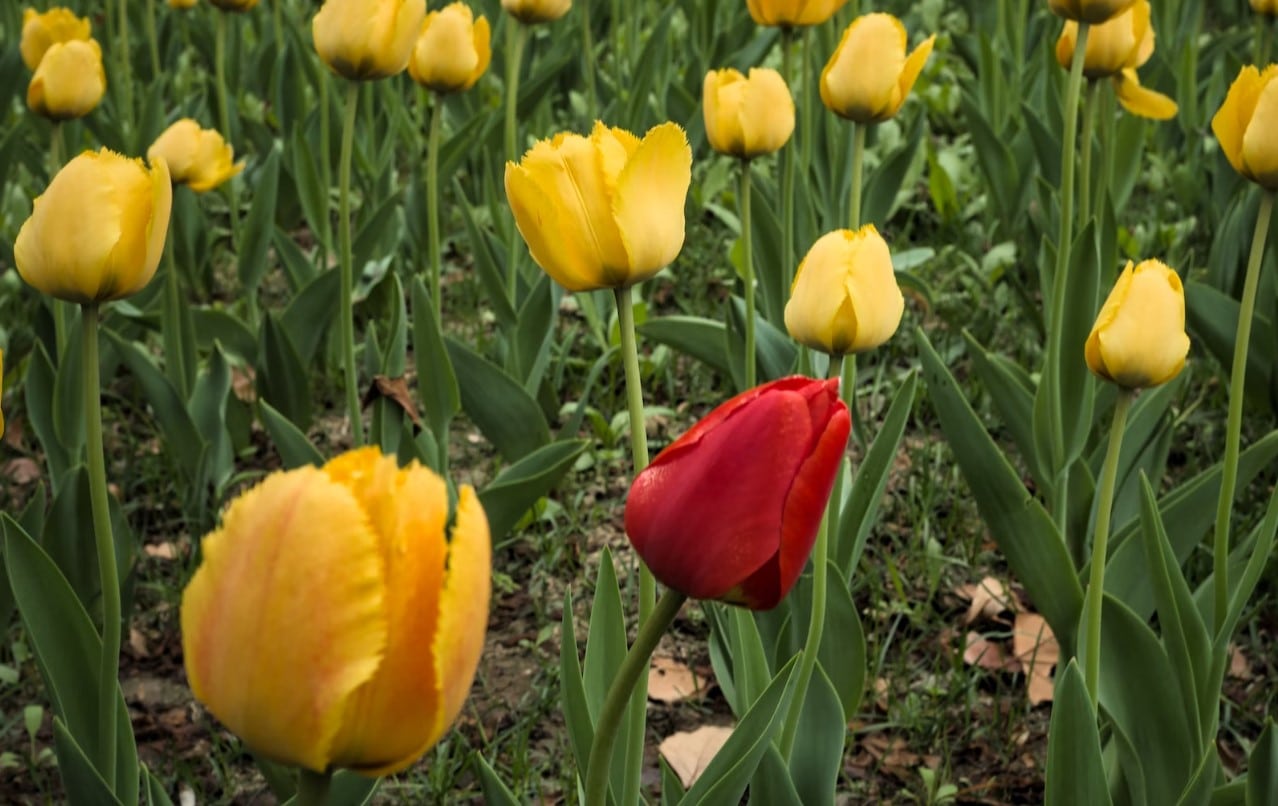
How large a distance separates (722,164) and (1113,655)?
2.01m

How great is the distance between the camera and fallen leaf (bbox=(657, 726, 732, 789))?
5.72 ft

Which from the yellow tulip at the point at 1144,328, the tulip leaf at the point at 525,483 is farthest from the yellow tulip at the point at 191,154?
the yellow tulip at the point at 1144,328

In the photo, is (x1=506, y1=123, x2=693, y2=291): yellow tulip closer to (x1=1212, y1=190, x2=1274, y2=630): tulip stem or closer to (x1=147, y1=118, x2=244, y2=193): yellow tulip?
(x1=1212, y1=190, x2=1274, y2=630): tulip stem

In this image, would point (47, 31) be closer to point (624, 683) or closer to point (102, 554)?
point (102, 554)

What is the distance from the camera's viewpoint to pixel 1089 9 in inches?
66.7

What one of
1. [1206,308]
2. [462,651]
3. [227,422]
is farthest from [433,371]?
[462,651]

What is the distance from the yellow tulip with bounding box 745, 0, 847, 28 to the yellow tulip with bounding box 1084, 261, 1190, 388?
77 centimetres

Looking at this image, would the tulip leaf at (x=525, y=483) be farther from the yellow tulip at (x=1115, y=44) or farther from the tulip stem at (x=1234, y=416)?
the yellow tulip at (x=1115, y=44)

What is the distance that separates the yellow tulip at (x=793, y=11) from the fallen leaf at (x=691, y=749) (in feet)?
2.92

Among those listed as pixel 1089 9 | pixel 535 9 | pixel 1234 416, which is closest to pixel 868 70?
pixel 1089 9

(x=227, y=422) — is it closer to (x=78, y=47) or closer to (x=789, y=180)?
(x=78, y=47)

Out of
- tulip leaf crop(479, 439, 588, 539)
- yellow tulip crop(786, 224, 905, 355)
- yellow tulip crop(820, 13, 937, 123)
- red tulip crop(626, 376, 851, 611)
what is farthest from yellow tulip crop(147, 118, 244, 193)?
red tulip crop(626, 376, 851, 611)

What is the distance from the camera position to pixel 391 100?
3207mm

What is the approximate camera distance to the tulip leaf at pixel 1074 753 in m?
1.28
